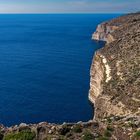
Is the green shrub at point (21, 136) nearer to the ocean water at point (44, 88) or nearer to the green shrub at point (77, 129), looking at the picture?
the green shrub at point (77, 129)

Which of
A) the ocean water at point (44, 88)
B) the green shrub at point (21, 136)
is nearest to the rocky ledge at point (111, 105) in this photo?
the green shrub at point (21, 136)

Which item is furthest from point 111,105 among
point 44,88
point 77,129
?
point 44,88

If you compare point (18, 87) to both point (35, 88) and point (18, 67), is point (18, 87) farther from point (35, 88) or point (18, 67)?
point (18, 67)

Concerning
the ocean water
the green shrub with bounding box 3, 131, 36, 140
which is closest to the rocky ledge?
the green shrub with bounding box 3, 131, 36, 140

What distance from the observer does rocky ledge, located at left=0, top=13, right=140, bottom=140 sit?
3687 centimetres

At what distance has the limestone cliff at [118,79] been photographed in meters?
66.7

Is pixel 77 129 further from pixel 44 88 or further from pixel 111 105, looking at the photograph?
pixel 44 88

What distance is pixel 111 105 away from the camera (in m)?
68.6

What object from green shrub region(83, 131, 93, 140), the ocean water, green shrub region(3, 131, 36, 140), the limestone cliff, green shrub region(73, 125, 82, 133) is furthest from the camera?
the ocean water

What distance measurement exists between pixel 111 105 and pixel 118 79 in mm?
11753

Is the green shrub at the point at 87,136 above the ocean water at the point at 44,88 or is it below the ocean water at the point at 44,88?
above

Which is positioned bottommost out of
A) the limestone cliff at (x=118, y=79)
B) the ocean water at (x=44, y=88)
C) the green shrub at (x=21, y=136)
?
the ocean water at (x=44, y=88)

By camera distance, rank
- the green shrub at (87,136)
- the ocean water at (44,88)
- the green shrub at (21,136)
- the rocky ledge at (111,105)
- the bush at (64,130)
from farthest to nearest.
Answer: the ocean water at (44,88), the bush at (64,130), the rocky ledge at (111,105), the green shrub at (21,136), the green shrub at (87,136)

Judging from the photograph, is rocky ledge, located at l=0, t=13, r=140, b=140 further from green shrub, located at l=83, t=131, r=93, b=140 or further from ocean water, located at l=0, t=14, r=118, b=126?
ocean water, located at l=0, t=14, r=118, b=126
